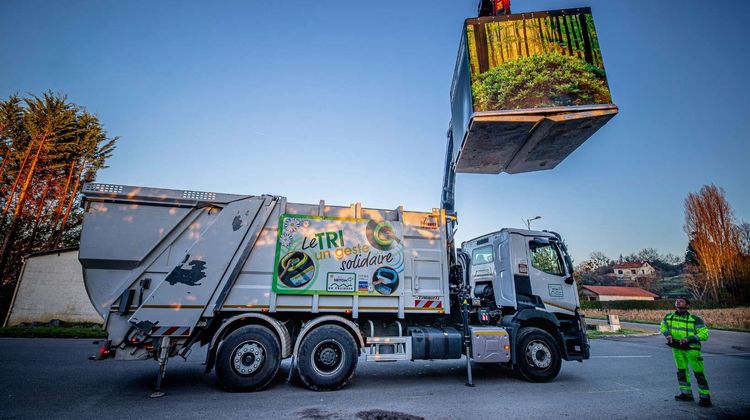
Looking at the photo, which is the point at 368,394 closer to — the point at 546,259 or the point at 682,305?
the point at 546,259

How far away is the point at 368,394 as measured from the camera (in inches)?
205

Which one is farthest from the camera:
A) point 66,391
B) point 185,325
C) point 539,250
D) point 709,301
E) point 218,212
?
point 709,301

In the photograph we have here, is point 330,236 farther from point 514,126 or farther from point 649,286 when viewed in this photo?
point 649,286

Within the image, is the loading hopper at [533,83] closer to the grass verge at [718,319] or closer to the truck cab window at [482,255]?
the truck cab window at [482,255]

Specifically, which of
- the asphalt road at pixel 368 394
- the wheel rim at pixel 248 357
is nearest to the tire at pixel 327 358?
the asphalt road at pixel 368 394

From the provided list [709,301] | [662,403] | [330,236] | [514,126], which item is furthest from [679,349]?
[709,301]

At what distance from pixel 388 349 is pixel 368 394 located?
34.8 inches

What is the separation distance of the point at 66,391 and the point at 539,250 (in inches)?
347

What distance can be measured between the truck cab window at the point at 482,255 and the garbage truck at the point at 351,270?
245 millimetres

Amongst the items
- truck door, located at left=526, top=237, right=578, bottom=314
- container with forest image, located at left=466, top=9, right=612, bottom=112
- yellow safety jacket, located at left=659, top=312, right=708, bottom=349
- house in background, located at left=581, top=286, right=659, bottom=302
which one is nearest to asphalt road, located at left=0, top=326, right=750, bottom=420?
yellow safety jacket, located at left=659, top=312, right=708, bottom=349

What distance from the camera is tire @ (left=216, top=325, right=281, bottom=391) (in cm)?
510

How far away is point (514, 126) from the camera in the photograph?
19.7 ft

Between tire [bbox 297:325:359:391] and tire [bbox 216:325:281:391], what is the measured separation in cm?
47

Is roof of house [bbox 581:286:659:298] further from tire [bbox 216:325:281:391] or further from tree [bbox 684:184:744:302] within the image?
tire [bbox 216:325:281:391]
